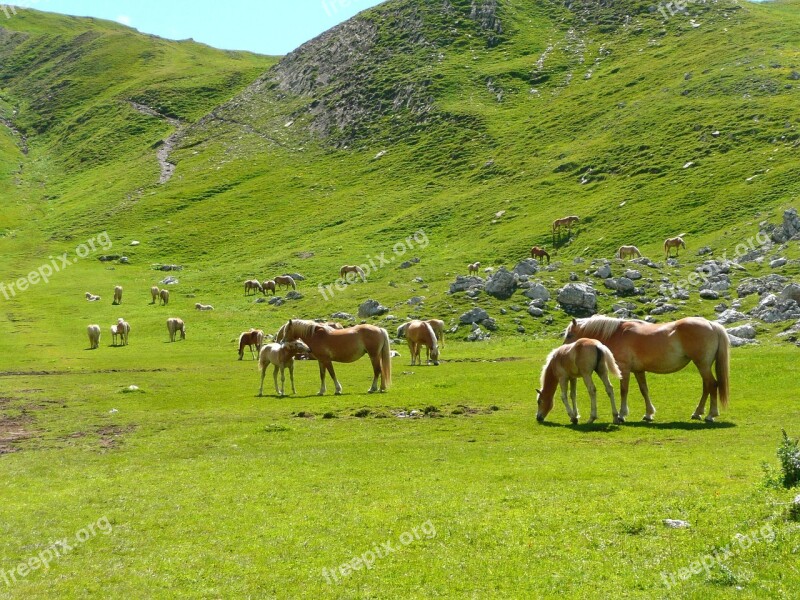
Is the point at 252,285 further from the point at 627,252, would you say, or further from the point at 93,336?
the point at 627,252

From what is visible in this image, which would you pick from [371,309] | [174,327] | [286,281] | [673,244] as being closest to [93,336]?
[174,327]

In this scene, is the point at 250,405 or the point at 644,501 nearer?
the point at 644,501

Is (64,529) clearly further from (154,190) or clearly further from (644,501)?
(154,190)

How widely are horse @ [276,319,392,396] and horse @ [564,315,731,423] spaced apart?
10.3m

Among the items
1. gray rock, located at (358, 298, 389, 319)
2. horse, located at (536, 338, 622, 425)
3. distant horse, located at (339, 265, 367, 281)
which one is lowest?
horse, located at (536, 338, 622, 425)

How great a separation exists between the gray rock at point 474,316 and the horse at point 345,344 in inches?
687

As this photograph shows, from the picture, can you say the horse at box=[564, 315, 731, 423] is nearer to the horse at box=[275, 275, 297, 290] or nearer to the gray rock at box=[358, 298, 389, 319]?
the gray rock at box=[358, 298, 389, 319]

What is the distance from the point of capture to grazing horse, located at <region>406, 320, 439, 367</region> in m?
39.0

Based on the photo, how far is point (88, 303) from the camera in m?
68.9

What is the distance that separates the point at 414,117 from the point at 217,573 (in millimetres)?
114155

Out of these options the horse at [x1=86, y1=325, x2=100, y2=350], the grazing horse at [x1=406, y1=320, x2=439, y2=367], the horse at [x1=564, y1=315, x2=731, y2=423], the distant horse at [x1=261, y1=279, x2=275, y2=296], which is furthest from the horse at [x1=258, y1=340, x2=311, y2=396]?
the distant horse at [x1=261, y1=279, x2=275, y2=296]

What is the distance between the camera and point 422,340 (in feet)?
131

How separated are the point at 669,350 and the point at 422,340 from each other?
64.0 ft

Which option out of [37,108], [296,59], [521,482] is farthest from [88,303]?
[37,108]
